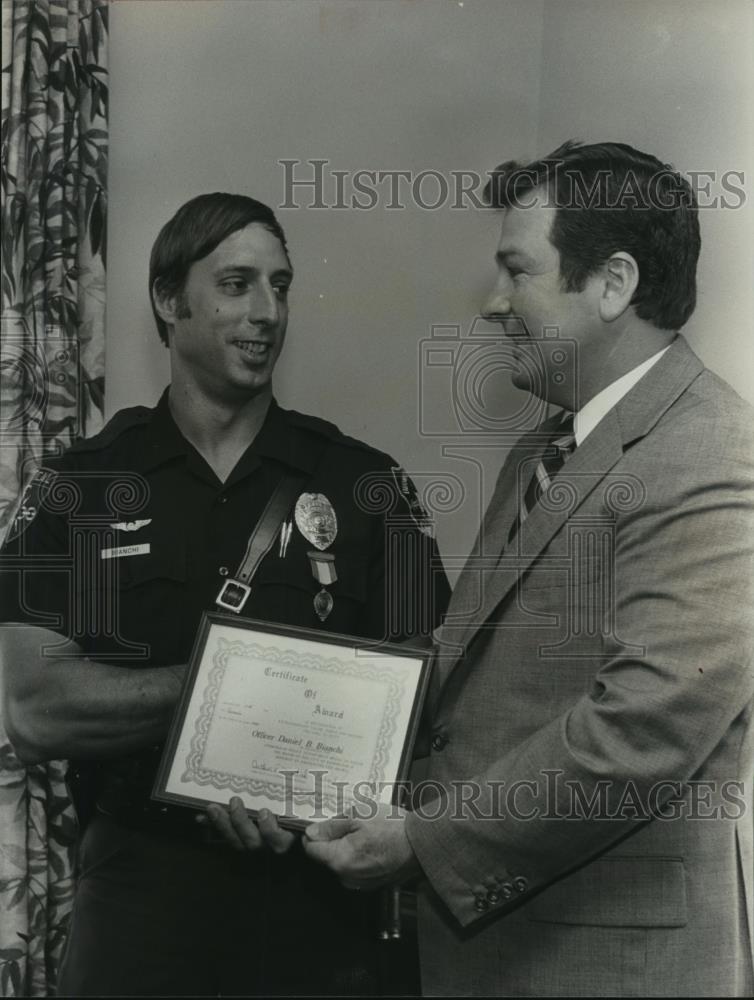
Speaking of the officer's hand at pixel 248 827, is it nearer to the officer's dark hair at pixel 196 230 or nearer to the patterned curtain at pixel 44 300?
the patterned curtain at pixel 44 300

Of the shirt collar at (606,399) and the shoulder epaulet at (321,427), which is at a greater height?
the shirt collar at (606,399)

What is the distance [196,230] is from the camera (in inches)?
66.5

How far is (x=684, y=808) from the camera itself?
150 centimetres

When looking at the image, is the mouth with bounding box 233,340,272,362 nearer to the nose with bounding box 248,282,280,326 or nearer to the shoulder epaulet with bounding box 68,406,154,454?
the nose with bounding box 248,282,280,326

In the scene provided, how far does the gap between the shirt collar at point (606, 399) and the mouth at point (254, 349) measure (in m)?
0.51

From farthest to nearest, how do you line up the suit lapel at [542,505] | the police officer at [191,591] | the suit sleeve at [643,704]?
the police officer at [191,591] → the suit lapel at [542,505] → the suit sleeve at [643,704]

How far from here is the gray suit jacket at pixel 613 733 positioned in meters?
1.40

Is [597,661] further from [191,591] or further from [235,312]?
[235,312]

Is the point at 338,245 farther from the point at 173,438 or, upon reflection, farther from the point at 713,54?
the point at 713,54

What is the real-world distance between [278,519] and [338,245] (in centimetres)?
45

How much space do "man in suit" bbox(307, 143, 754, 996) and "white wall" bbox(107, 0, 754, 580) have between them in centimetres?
10

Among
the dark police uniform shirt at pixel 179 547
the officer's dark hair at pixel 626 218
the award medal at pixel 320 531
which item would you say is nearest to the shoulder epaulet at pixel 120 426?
the dark police uniform shirt at pixel 179 547

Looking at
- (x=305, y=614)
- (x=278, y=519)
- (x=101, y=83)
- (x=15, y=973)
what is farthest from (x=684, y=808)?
(x=101, y=83)

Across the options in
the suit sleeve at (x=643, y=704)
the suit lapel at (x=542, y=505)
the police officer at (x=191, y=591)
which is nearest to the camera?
the suit sleeve at (x=643, y=704)
